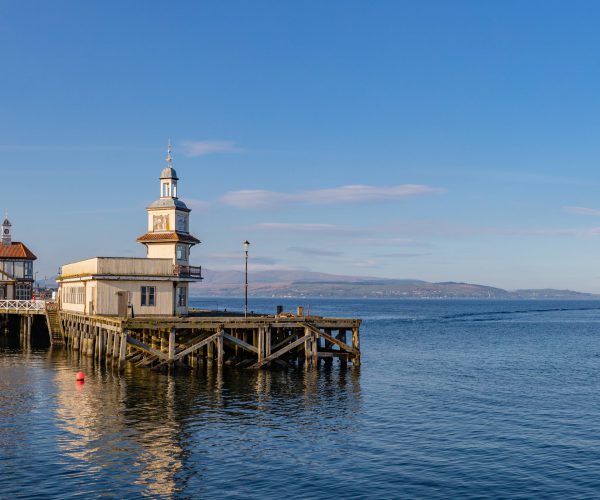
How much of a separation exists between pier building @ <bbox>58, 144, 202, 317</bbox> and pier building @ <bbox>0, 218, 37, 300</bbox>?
97.9ft

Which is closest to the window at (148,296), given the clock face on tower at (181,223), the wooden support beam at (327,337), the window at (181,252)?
the window at (181,252)

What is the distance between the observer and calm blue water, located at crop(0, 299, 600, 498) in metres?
25.1

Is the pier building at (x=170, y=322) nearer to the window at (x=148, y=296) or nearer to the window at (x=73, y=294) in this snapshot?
the window at (x=148, y=296)

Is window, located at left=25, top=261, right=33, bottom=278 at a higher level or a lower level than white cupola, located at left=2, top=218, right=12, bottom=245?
lower

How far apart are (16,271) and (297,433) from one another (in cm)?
6323

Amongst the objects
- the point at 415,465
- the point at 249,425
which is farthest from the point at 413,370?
the point at 415,465

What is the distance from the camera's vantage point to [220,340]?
49.1 metres

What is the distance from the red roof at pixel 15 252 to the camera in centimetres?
8498

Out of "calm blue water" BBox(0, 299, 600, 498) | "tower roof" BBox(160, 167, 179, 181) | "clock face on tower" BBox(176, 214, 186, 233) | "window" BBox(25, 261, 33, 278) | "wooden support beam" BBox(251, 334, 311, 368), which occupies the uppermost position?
"tower roof" BBox(160, 167, 179, 181)

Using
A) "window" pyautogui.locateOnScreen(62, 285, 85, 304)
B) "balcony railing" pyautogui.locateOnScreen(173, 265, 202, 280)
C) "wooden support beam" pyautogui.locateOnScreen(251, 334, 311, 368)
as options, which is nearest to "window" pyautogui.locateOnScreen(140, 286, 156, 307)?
"balcony railing" pyautogui.locateOnScreen(173, 265, 202, 280)

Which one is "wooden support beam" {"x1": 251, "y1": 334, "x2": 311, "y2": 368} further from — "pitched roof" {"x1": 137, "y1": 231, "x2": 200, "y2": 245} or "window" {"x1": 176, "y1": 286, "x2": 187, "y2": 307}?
"pitched roof" {"x1": 137, "y1": 231, "x2": 200, "y2": 245}

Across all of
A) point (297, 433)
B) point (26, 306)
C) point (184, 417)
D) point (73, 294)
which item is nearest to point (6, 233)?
point (26, 306)

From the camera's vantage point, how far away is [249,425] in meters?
33.7

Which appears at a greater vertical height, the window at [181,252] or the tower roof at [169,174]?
the tower roof at [169,174]
